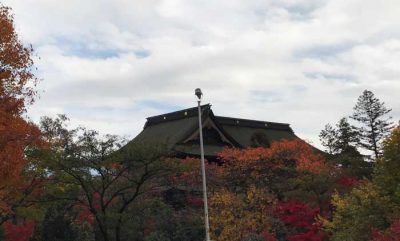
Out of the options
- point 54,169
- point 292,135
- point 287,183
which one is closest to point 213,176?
point 287,183

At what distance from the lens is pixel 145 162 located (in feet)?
86.9

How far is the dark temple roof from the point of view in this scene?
4353 centimetres

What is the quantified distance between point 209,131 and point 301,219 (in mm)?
17102

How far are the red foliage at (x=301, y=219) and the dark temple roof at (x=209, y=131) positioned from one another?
29.8 feet

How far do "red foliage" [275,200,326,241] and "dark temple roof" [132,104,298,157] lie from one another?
9.08 m

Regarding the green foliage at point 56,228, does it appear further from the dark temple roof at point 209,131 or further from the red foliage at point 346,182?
the red foliage at point 346,182

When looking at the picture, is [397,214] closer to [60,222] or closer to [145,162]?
[145,162]

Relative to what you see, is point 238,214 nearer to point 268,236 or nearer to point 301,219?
point 268,236

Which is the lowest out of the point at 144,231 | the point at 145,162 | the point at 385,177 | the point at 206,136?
the point at 144,231

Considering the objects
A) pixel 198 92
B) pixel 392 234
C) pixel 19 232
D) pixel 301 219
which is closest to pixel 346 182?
pixel 301 219

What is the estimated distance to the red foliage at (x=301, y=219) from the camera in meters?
27.7

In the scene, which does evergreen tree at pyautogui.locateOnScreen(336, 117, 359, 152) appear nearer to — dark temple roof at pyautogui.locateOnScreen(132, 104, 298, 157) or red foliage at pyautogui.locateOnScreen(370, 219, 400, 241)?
dark temple roof at pyautogui.locateOnScreen(132, 104, 298, 157)

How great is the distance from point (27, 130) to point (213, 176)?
53.7 ft

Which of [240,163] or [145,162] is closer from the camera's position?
[145,162]
